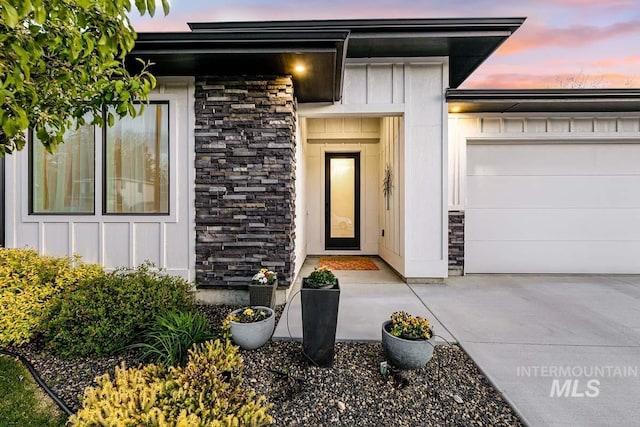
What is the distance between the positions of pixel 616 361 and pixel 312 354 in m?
2.52

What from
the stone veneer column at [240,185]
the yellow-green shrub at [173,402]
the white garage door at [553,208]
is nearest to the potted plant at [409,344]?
the yellow-green shrub at [173,402]

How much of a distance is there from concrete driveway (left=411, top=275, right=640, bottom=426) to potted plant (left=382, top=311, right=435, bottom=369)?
0.52 m

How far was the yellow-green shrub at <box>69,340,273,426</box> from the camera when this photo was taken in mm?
1465

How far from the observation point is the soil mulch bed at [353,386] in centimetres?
180

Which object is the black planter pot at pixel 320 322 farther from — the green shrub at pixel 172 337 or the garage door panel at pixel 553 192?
the garage door panel at pixel 553 192

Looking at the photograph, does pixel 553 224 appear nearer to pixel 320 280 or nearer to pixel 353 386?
pixel 320 280

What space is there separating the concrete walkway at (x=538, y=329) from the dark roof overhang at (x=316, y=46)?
9.76 feet

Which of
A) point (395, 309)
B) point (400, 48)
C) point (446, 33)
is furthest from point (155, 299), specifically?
point (446, 33)

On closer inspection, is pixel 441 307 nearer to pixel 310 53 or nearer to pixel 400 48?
pixel 310 53

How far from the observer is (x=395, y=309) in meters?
3.51

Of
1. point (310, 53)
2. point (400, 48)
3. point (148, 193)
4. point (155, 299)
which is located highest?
point (400, 48)

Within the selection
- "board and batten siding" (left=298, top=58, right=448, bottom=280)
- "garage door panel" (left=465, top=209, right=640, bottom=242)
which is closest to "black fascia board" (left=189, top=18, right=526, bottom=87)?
"board and batten siding" (left=298, top=58, right=448, bottom=280)

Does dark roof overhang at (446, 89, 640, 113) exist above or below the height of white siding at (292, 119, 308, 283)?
above

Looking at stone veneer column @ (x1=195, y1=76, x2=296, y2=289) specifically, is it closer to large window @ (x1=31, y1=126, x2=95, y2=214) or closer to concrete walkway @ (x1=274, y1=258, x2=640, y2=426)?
concrete walkway @ (x1=274, y1=258, x2=640, y2=426)
